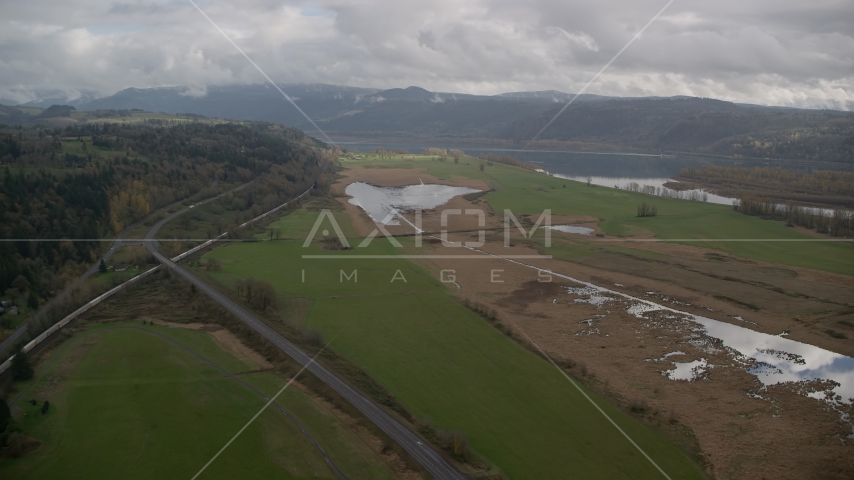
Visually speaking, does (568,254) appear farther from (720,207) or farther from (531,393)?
(720,207)

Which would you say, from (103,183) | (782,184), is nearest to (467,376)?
(103,183)

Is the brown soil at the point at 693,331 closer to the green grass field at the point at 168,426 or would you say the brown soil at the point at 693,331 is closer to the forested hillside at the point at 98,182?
the green grass field at the point at 168,426

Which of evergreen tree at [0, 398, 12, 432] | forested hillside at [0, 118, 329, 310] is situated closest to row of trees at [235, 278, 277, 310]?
forested hillside at [0, 118, 329, 310]

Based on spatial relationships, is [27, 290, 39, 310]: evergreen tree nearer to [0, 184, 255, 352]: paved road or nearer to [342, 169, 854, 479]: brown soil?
[0, 184, 255, 352]: paved road

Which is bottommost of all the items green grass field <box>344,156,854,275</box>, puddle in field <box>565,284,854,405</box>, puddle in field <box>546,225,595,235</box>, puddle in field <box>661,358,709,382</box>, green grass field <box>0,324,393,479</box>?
green grass field <box>0,324,393,479</box>

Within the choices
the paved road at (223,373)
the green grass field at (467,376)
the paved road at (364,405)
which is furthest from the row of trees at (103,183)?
the green grass field at (467,376)

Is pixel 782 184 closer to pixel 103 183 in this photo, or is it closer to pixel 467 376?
pixel 467 376

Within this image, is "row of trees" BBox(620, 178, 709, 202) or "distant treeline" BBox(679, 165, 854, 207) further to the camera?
"row of trees" BBox(620, 178, 709, 202)
